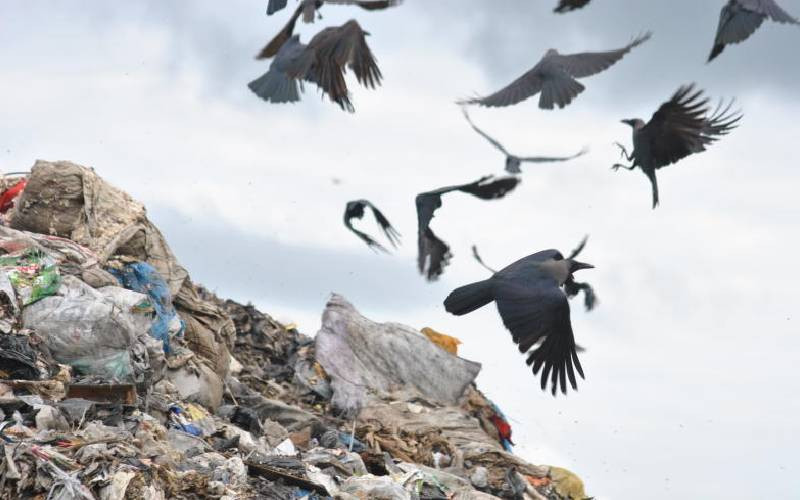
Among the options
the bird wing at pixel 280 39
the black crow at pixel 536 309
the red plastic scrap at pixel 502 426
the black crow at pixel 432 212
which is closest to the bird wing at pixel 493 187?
the black crow at pixel 432 212

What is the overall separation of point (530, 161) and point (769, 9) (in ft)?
5.70

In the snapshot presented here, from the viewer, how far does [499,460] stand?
760 cm

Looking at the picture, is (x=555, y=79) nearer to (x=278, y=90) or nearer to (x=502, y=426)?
(x=278, y=90)

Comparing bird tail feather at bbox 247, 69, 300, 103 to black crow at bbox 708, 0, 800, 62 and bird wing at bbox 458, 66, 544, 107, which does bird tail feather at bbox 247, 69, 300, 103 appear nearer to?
bird wing at bbox 458, 66, 544, 107

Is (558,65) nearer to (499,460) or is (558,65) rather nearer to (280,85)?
(280,85)

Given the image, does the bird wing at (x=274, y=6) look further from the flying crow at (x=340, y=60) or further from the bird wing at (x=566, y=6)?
the bird wing at (x=566, y=6)

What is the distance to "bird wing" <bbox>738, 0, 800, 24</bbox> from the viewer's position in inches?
220

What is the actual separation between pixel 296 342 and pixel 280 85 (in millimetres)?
3022

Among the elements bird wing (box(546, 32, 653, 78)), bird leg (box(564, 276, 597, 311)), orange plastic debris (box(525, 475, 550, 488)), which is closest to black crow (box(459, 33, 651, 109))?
bird wing (box(546, 32, 653, 78))

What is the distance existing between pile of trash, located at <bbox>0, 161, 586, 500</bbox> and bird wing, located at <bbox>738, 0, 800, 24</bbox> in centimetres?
322

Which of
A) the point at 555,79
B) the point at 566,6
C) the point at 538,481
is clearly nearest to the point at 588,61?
the point at 555,79

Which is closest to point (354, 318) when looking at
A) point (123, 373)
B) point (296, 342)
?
point (296, 342)

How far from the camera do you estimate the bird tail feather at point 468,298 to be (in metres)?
5.15

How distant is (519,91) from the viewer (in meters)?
6.77
